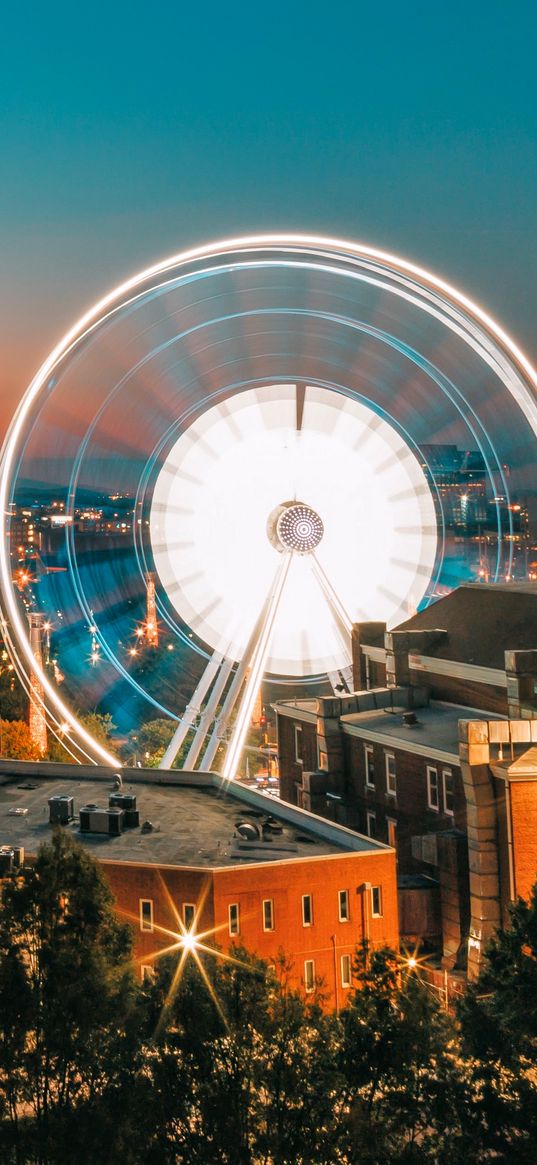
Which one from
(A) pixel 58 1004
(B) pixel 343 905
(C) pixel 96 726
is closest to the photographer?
(A) pixel 58 1004

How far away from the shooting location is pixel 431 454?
105ft

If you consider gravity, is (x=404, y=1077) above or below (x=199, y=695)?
below

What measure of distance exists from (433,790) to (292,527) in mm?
7077

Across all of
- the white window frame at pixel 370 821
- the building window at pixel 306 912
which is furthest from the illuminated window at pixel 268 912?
the white window frame at pixel 370 821

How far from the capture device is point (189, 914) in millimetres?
25219

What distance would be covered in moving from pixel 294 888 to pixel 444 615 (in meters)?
14.0

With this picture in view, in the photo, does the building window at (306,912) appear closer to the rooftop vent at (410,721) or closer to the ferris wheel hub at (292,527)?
the ferris wheel hub at (292,527)

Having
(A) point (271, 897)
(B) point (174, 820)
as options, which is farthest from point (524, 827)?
(B) point (174, 820)

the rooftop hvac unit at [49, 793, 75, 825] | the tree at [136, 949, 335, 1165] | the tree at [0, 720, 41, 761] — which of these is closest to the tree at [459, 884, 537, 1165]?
the tree at [136, 949, 335, 1165]

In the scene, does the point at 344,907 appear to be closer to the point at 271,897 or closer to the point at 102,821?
the point at 271,897

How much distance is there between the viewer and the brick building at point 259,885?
82.4 feet

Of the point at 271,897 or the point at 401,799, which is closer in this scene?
the point at 271,897

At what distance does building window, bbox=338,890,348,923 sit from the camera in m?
26.0

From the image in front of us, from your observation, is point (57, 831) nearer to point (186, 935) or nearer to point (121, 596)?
point (186, 935)
